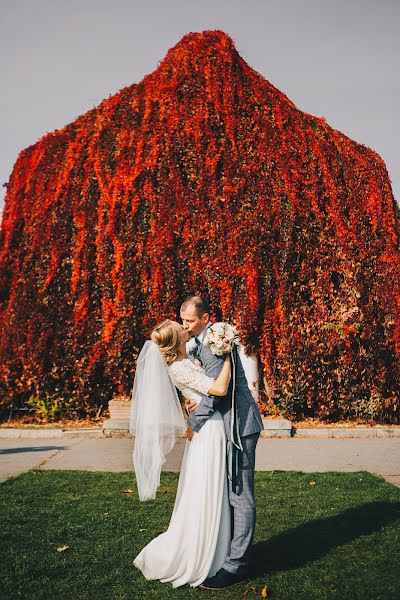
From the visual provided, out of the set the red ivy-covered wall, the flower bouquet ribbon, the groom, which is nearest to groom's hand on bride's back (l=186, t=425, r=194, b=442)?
the groom

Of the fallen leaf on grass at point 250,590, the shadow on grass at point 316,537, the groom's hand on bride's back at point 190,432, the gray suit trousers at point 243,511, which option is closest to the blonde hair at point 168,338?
the groom's hand on bride's back at point 190,432

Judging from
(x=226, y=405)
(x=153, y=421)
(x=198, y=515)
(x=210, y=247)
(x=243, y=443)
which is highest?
(x=210, y=247)

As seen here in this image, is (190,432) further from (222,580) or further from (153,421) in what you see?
(222,580)

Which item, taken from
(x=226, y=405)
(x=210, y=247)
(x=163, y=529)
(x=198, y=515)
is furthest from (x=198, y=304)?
(x=210, y=247)

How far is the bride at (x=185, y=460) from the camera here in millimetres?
4137

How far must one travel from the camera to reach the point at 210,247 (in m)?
10.4

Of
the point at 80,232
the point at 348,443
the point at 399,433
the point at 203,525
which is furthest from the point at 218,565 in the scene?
the point at 80,232

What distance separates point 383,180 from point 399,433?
14.9 ft

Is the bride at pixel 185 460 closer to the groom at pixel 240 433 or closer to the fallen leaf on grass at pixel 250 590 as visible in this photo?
the groom at pixel 240 433

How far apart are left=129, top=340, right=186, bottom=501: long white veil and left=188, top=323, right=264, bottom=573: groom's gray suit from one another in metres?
0.23

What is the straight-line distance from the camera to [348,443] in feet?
29.4

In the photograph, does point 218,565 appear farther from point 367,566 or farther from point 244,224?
point 244,224

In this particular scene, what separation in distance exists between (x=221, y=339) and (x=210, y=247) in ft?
21.1

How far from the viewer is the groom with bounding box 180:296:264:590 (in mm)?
4121
